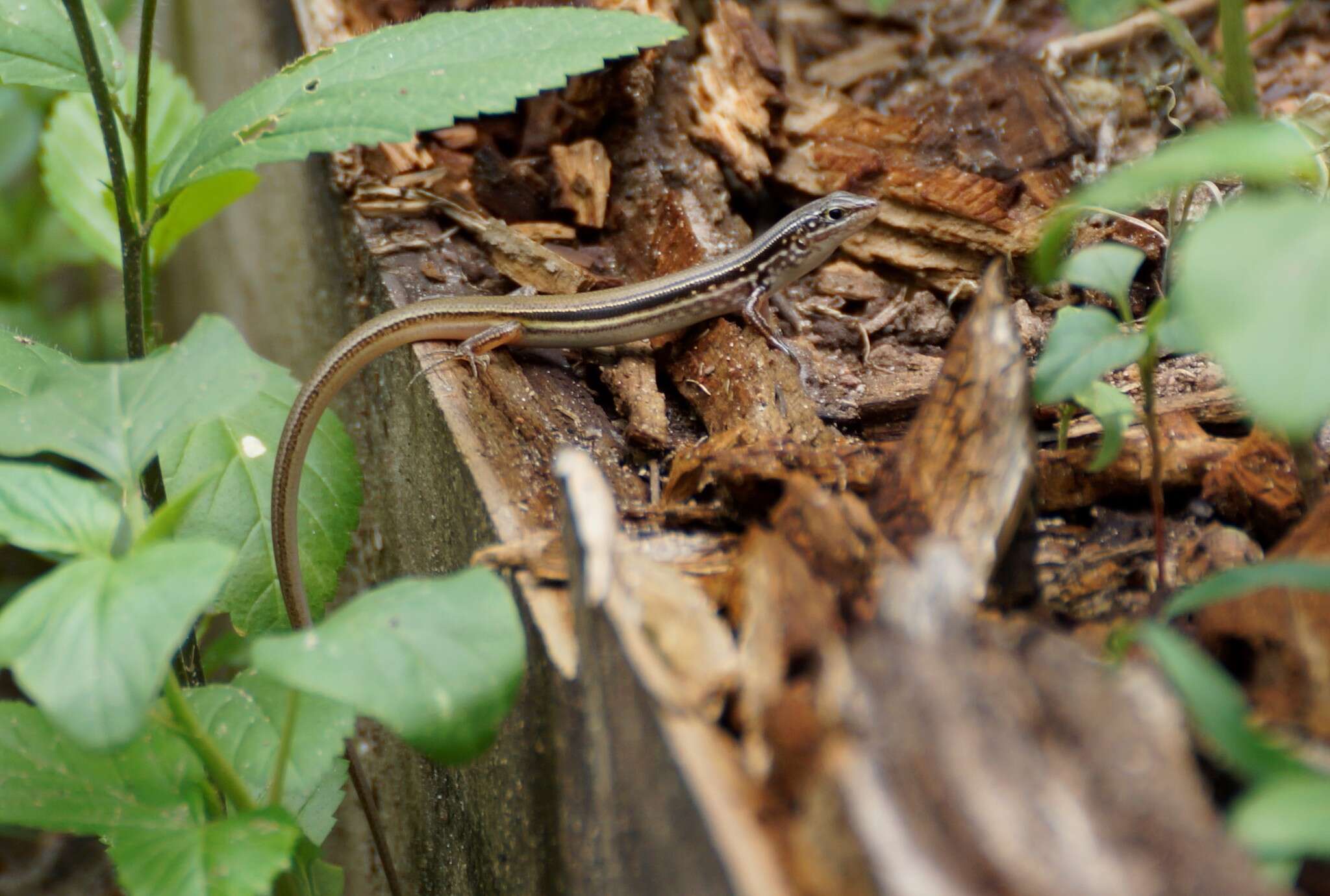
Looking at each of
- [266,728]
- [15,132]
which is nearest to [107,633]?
[266,728]

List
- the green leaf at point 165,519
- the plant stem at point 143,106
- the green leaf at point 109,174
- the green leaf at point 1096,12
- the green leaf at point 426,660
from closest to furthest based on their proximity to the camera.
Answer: the green leaf at point 426,660, the green leaf at point 165,519, the green leaf at point 1096,12, the plant stem at point 143,106, the green leaf at point 109,174

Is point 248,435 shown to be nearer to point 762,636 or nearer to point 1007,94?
point 762,636

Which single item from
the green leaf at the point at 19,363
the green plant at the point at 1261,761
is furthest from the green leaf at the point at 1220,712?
the green leaf at the point at 19,363

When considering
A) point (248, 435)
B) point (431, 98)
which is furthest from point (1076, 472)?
point (248, 435)

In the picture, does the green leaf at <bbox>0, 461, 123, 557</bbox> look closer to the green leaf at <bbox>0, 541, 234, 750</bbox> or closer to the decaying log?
the green leaf at <bbox>0, 541, 234, 750</bbox>

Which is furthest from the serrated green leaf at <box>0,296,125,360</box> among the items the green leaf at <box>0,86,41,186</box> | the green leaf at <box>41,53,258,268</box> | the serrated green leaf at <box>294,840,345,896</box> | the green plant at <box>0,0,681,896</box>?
the serrated green leaf at <box>294,840,345,896</box>

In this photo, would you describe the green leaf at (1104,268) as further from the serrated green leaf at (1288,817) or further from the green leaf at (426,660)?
the green leaf at (426,660)
